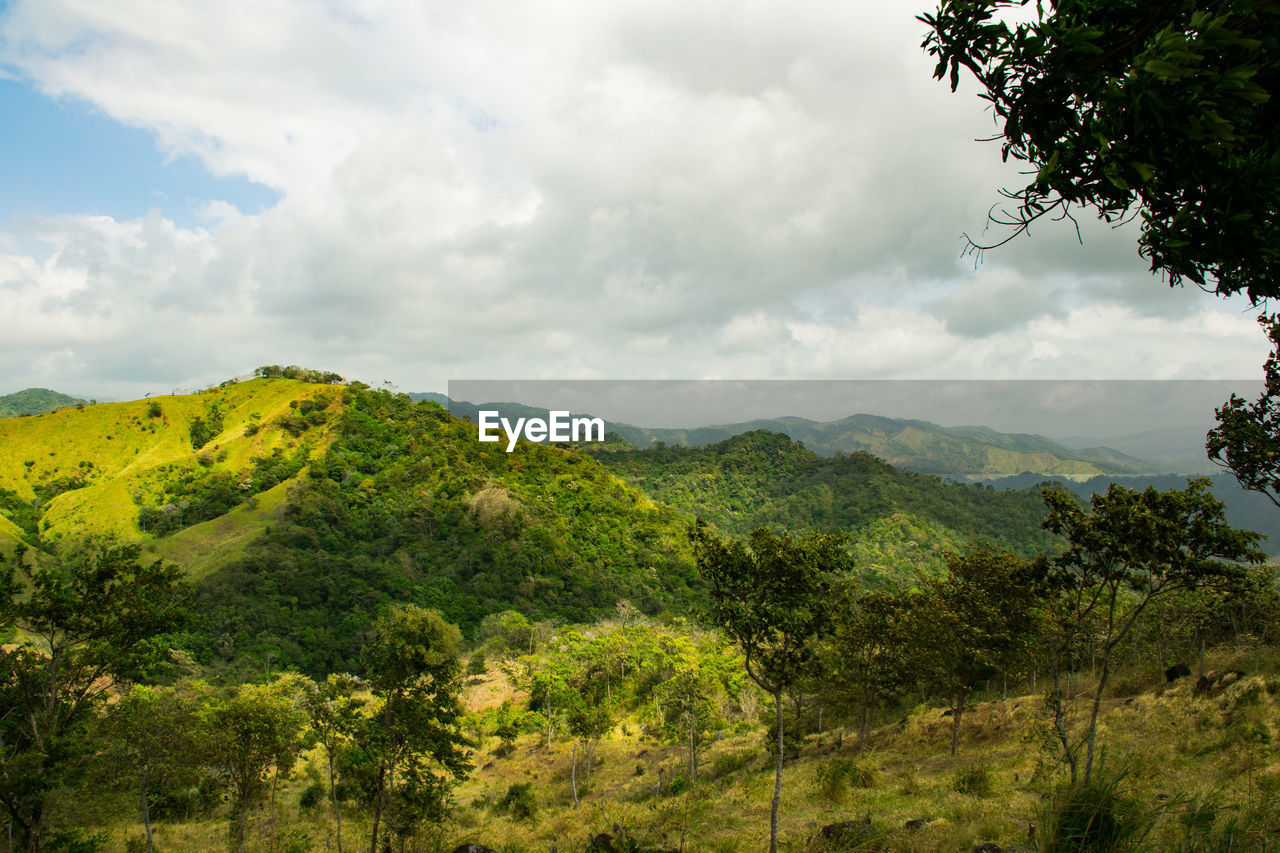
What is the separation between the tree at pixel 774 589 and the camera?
11664 millimetres

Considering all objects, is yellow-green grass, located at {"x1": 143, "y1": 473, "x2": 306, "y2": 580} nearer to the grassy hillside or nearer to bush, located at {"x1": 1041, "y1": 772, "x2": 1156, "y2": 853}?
the grassy hillside

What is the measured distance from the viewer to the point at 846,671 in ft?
85.0

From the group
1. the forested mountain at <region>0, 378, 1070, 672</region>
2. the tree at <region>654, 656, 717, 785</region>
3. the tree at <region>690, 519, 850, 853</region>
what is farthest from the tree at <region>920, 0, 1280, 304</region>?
the forested mountain at <region>0, 378, 1070, 672</region>

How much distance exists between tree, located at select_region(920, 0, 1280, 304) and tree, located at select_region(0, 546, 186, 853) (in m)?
18.2

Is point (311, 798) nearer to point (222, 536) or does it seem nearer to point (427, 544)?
point (427, 544)

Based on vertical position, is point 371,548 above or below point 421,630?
below

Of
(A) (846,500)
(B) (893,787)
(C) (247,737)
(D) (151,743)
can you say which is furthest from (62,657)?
(A) (846,500)

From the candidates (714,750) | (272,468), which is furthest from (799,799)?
(272,468)

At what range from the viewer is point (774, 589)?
39.5 ft

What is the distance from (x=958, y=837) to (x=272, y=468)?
105300mm

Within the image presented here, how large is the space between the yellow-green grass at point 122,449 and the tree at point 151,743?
257 feet

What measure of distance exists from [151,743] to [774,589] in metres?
19.0

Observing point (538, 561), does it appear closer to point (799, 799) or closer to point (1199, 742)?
point (799, 799)

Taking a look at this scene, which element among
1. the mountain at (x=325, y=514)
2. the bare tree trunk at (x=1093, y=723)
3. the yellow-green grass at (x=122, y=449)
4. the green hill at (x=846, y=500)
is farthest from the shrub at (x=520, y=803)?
the green hill at (x=846, y=500)
